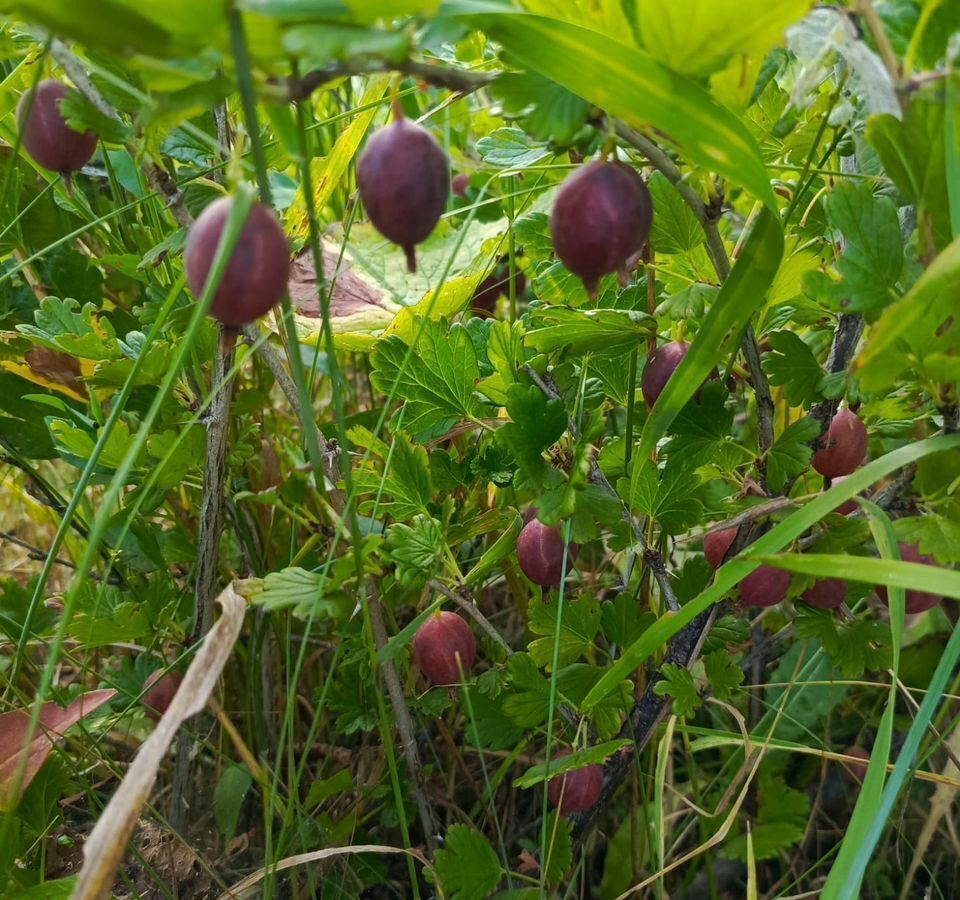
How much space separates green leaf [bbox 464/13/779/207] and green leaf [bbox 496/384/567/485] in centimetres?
25

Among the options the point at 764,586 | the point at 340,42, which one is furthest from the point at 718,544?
the point at 340,42

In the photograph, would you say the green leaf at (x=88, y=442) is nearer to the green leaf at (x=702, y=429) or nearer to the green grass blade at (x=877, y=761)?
the green leaf at (x=702, y=429)

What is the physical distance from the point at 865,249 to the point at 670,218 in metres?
0.21

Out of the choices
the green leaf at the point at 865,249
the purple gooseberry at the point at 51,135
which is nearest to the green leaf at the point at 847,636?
the green leaf at the point at 865,249

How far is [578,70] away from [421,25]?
0.33 feet

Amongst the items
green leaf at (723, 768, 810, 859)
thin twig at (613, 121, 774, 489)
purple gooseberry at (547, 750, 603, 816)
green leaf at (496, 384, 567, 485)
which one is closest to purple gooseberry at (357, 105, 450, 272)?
thin twig at (613, 121, 774, 489)

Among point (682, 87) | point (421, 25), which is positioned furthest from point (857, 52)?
point (421, 25)

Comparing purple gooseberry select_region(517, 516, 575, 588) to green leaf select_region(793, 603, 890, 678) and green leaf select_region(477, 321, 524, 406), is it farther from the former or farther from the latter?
green leaf select_region(793, 603, 890, 678)

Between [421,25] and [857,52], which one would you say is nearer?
[421,25]

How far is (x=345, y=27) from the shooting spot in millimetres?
481

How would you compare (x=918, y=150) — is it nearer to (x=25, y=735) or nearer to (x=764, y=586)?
(x=764, y=586)

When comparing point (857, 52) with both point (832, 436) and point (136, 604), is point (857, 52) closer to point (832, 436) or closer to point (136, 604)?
point (832, 436)

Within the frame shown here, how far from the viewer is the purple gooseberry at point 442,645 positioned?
92cm

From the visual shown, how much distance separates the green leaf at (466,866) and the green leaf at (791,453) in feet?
1.52
